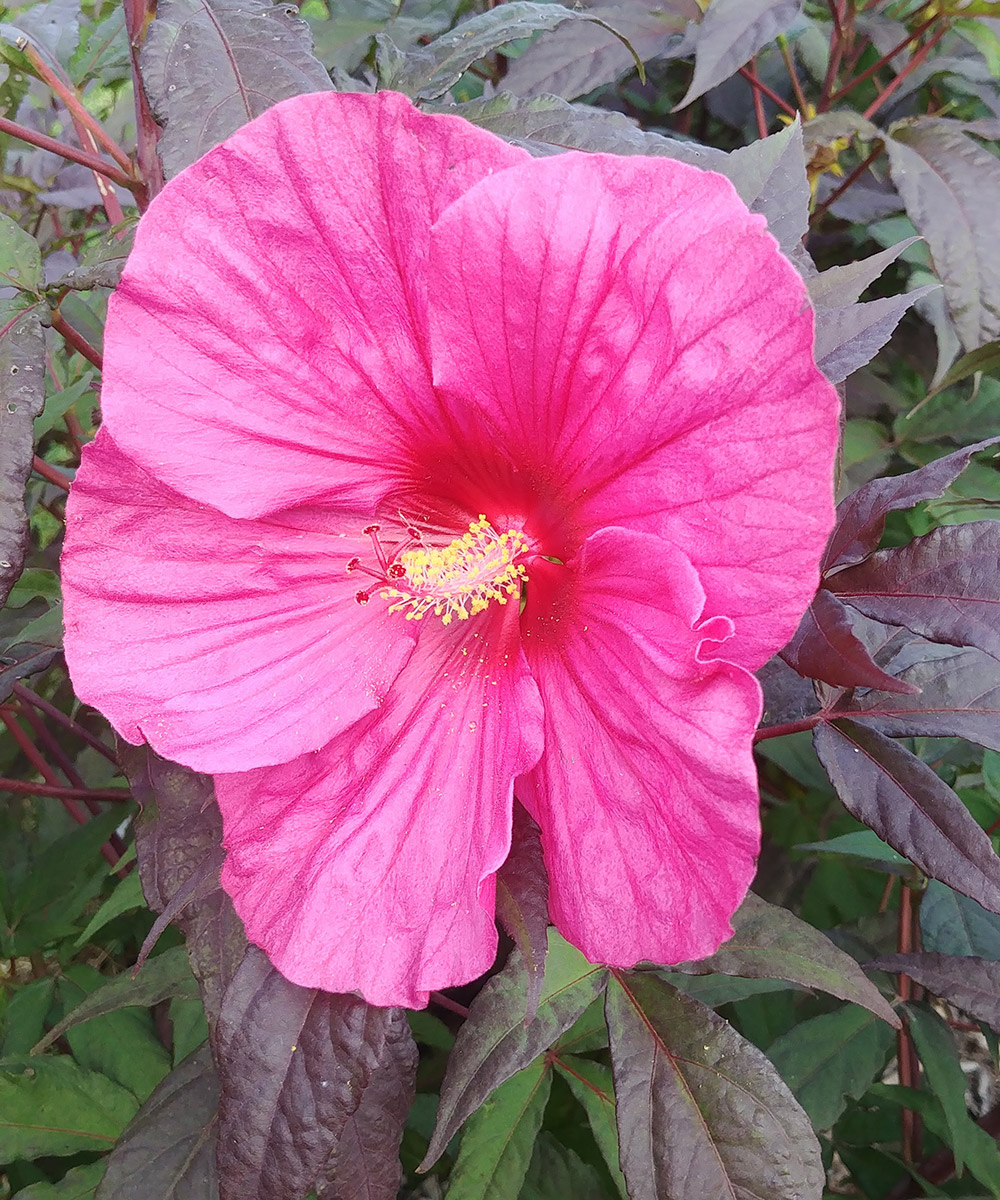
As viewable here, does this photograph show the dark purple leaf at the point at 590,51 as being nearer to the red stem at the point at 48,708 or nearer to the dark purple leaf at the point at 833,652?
the dark purple leaf at the point at 833,652

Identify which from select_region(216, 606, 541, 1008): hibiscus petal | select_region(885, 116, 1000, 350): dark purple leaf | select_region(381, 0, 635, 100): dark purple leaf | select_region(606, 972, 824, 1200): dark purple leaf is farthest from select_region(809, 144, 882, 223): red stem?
select_region(606, 972, 824, 1200): dark purple leaf

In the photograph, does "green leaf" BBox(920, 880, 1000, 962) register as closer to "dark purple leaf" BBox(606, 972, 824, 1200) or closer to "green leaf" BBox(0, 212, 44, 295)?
"dark purple leaf" BBox(606, 972, 824, 1200)

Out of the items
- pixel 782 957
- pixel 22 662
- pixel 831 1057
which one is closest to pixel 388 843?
pixel 782 957

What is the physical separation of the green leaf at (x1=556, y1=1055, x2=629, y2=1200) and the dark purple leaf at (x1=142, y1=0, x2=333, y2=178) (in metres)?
0.85

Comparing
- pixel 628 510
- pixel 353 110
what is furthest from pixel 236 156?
pixel 628 510

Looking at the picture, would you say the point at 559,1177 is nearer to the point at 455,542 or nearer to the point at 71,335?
the point at 455,542

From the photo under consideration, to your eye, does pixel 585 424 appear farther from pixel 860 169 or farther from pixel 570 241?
pixel 860 169

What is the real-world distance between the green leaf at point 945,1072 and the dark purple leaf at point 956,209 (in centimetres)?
69

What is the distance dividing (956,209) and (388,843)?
92cm

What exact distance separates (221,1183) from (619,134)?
2.57 ft

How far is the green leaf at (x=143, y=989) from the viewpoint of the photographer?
0.92 meters

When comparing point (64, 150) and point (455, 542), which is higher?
point (64, 150)

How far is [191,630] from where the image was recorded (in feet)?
2.28

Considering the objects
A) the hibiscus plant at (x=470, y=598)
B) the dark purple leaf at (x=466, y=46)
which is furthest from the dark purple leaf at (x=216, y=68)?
the dark purple leaf at (x=466, y=46)
